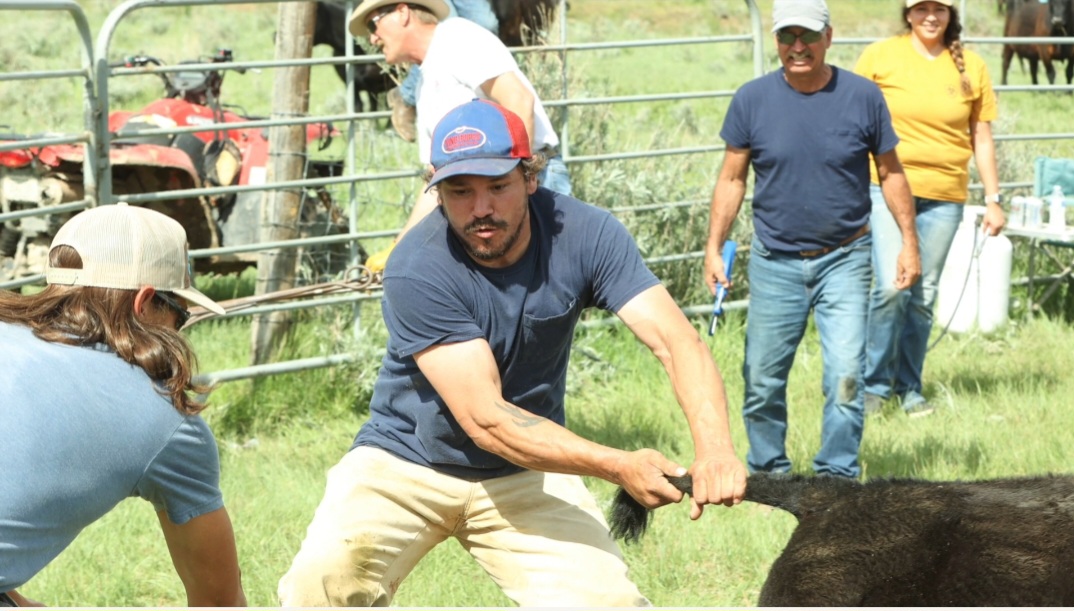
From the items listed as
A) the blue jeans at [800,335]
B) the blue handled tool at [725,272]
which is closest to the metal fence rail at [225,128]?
the blue handled tool at [725,272]

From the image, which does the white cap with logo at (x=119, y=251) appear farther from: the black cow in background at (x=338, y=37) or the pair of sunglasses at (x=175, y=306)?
the black cow in background at (x=338, y=37)

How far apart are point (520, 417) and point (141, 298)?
1.00 meters

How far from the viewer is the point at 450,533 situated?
12.9 feet

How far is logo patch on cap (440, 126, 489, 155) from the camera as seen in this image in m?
3.47

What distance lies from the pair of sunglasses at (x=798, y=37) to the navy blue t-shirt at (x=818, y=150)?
0.75ft

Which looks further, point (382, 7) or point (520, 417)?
point (382, 7)

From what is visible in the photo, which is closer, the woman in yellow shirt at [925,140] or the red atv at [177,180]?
the woman in yellow shirt at [925,140]

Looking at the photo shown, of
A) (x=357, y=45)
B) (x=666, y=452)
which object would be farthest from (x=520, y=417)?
(x=357, y=45)

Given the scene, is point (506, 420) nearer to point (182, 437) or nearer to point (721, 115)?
point (182, 437)

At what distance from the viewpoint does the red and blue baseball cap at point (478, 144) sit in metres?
3.43

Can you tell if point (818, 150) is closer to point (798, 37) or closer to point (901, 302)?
point (798, 37)

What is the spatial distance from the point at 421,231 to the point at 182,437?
1.09 m

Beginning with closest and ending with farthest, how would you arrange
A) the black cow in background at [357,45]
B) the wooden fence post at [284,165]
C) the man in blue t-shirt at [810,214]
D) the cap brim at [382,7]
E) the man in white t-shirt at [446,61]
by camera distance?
the man in white t-shirt at [446,61] < the cap brim at [382,7] < the man in blue t-shirt at [810,214] < the wooden fence post at [284,165] < the black cow in background at [357,45]

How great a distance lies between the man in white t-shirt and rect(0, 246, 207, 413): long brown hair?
7.67 feet
